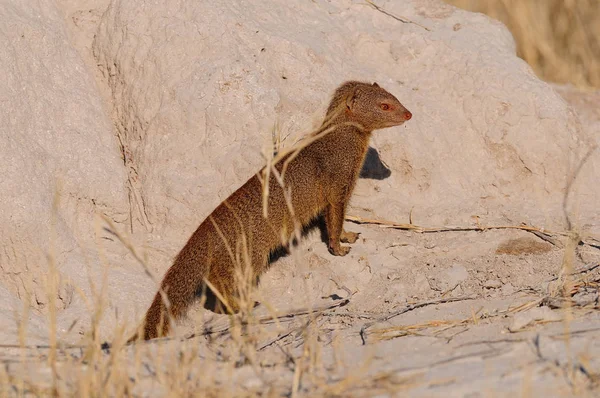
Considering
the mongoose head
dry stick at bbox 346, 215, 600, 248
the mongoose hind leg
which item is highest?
the mongoose head

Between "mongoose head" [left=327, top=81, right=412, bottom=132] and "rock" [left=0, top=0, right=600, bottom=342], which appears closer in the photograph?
"rock" [left=0, top=0, right=600, bottom=342]

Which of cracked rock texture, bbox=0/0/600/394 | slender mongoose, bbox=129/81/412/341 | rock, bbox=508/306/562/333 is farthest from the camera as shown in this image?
cracked rock texture, bbox=0/0/600/394

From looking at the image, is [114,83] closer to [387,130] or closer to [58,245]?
[58,245]

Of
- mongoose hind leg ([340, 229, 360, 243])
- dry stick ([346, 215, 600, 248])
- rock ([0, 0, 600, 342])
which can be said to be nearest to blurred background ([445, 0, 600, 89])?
rock ([0, 0, 600, 342])

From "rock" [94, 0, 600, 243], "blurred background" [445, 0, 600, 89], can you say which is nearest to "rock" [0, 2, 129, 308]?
"rock" [94, 0, 600, 243]

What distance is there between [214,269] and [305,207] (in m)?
0.54

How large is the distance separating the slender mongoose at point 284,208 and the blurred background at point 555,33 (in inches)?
144

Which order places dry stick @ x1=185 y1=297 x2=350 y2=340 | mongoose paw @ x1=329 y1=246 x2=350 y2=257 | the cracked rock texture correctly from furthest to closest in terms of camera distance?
mongoose paw @ x1=329 y1=246 x2=350 y2=257 → the cracked rock texture → dry stick @ x1=185 y1=297 x2=350 y2=340

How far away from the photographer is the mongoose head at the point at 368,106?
381cm

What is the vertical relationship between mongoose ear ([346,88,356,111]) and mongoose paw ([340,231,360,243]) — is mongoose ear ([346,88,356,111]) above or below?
above

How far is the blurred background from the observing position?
7137 millimetres

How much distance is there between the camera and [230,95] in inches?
146

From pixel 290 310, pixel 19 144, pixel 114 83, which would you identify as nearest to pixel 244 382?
pixel 290 310

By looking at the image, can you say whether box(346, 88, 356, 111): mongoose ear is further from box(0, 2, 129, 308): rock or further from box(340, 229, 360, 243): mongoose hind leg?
box(0, 2, 129, 308): rock
